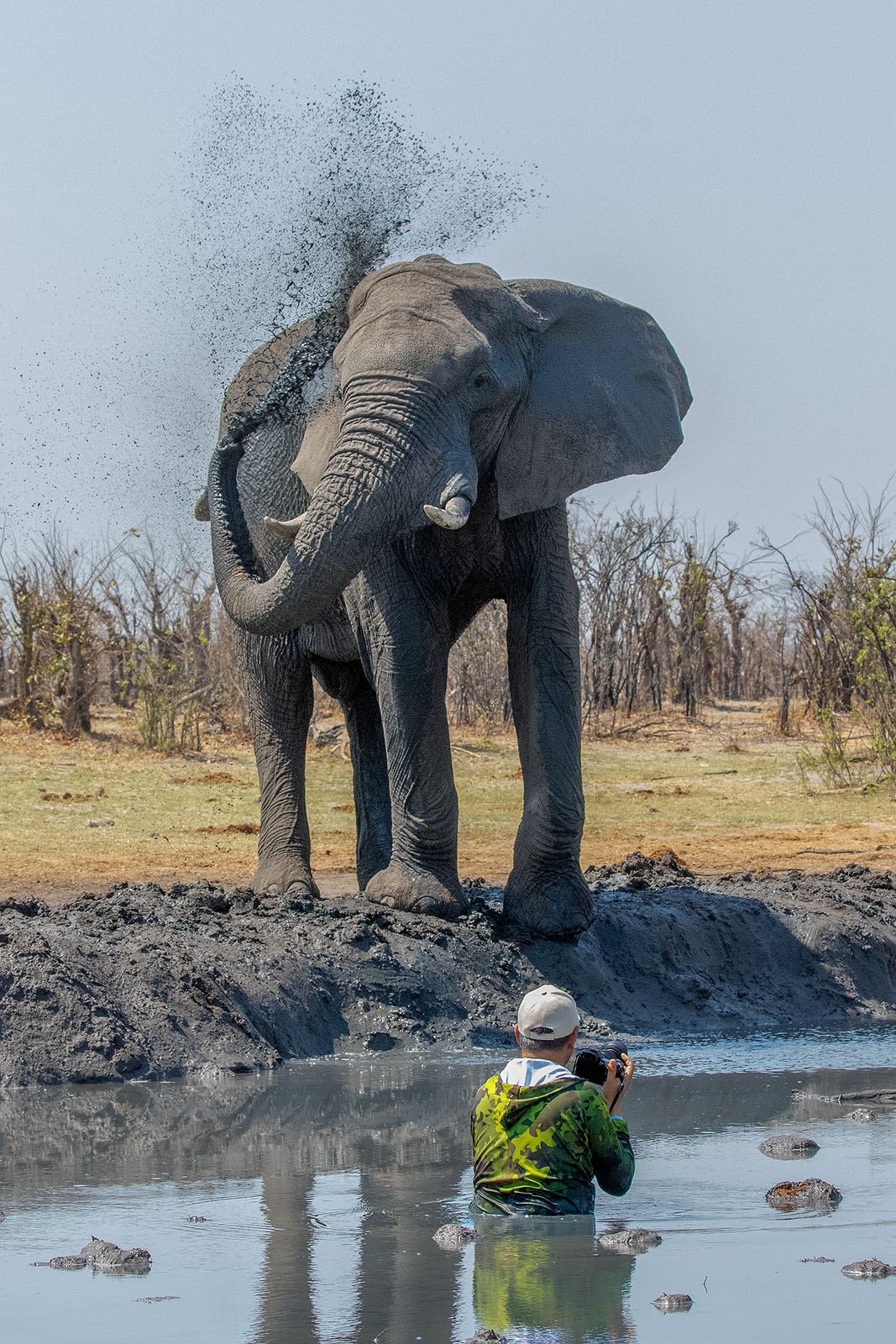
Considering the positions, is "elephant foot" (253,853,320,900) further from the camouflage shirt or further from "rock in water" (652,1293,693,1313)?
"rock in water" (652,1293,693,1313)

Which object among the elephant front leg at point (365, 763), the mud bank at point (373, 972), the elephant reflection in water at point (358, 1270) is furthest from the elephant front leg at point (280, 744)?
the elephant reflection in water at point (358, 1270)

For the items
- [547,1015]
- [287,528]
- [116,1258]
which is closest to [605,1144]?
[547,1015]

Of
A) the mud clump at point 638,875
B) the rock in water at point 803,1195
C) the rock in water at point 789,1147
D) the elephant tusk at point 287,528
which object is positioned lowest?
the rock in water at point 789,1147

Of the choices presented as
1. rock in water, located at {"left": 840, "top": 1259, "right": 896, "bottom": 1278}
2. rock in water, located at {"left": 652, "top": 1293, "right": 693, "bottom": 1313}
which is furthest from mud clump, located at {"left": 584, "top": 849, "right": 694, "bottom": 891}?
rock in water, located at {"left": 652, "top": 1293, "right": 693, "bottom": 1313}

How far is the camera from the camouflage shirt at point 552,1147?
163 inches

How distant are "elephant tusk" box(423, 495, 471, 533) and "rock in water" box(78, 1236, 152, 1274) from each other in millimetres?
3229

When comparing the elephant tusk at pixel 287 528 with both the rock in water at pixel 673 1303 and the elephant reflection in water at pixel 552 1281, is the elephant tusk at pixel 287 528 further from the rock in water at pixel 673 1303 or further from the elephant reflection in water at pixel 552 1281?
the rock in water at pixel 673 1303

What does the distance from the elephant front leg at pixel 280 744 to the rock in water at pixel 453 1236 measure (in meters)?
5.10

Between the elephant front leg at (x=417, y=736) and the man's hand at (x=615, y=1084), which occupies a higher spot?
the elephant front leg at (x=417, y=736)

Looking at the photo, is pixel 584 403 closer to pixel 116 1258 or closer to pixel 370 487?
pixel 370 487

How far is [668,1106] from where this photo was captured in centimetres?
586

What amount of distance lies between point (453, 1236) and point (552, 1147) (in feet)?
1.06

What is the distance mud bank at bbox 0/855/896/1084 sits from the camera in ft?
20.9

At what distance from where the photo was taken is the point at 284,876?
9.10m
